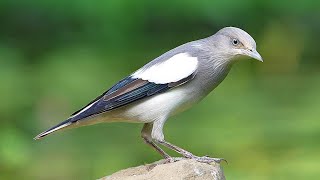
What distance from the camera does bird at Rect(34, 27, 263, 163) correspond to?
6473 millimetres

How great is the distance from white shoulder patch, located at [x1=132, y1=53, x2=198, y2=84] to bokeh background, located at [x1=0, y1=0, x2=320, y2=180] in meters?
3.12

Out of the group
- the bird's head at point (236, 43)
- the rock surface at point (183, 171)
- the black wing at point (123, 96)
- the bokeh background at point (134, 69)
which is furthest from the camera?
the bokeh background at point (134, 69)

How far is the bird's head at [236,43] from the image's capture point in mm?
6430

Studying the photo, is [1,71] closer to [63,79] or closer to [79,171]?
[63,79]

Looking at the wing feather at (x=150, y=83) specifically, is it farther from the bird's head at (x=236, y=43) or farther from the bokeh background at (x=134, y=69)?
the bokeh background at (x=134, y=69)

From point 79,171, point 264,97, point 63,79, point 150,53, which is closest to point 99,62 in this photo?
point 150,53

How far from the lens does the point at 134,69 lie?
1455cm

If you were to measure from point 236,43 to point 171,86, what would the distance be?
0.44 meters

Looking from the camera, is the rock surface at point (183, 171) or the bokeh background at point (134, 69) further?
the bokeh background at point (134, 69)

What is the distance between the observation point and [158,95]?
654cm

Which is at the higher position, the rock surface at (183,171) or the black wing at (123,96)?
the black wing at (123,96)

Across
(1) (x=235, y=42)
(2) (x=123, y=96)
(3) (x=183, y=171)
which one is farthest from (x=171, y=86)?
(3) (x=183, y=171)

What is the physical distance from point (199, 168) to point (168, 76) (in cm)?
62

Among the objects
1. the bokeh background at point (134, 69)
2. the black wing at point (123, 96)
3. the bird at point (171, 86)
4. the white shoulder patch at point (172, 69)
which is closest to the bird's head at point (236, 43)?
the bird at point (171, 86)
